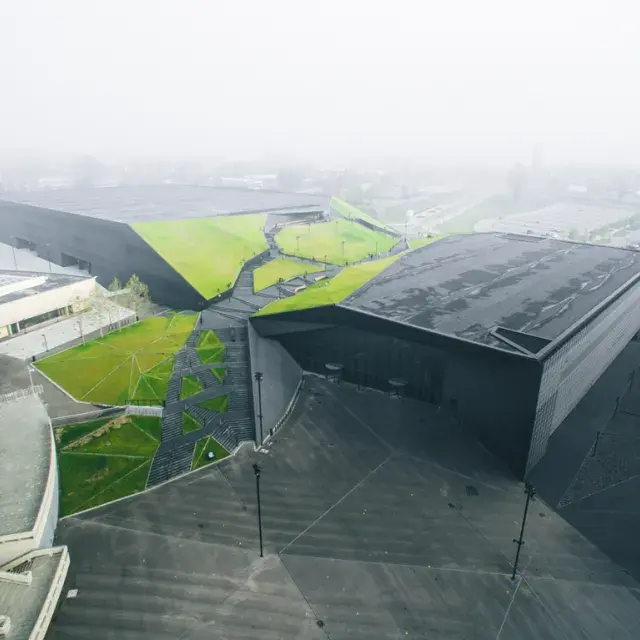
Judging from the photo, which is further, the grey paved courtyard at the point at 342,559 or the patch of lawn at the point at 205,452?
the patch of lawn at the point at 205,452

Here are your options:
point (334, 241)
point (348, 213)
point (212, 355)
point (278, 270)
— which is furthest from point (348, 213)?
point (212, 355)

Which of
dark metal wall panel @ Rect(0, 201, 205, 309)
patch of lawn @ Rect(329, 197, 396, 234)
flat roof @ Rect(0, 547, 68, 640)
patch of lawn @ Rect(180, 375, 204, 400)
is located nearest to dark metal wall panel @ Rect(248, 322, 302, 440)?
patch of lawn @ Rect(180, 375, 204, 400)

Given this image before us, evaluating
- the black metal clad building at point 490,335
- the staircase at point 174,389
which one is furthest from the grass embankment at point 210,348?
the black metal clad building at point 490,335

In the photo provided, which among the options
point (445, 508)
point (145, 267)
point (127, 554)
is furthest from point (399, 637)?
point (145, 267)

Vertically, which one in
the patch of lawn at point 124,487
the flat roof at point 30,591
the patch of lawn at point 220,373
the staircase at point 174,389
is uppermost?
the patch of lawn at point 220,373

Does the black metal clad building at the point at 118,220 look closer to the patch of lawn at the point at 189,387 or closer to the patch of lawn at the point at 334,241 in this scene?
the patch of lawn at the point at 334,241

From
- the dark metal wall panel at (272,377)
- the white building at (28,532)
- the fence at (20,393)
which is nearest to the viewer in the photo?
the white building at (28,532)

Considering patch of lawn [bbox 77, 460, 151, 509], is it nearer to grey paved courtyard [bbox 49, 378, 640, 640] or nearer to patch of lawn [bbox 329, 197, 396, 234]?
grey paved courtyard [bbox 49, 378, 640, 640]
